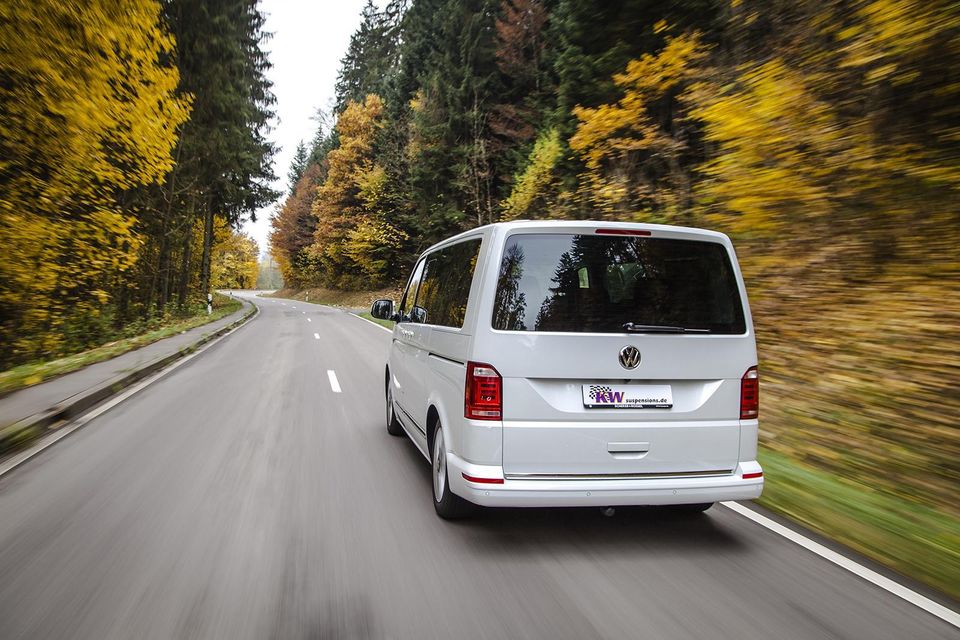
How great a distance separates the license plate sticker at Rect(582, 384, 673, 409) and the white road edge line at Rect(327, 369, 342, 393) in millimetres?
6197

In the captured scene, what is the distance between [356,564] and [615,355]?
6.01 feet

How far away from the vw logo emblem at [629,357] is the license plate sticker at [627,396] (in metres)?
0.12

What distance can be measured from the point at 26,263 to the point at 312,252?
4347 cm

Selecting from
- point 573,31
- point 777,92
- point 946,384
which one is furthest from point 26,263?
point 573,31

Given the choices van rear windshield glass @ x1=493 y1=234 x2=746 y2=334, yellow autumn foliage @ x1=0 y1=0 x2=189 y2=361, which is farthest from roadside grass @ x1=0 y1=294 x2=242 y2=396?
van rear windshield glass @ x1=493 y1=234 x2=746 y2=334

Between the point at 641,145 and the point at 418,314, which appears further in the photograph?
the point at 641,145

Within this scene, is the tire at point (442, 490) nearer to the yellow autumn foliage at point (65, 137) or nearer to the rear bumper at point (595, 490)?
the rear bumper at point (595, 490)

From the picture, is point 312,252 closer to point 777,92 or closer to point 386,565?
point 777,92

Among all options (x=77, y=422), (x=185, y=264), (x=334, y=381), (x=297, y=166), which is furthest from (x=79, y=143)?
(x=297, y=166)

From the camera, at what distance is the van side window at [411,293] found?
5.91m

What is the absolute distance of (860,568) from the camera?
3312 millimetres

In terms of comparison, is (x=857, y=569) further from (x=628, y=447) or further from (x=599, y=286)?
(x=599, y=286)

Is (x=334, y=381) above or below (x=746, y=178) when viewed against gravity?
below

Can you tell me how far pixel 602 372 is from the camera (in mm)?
3492
